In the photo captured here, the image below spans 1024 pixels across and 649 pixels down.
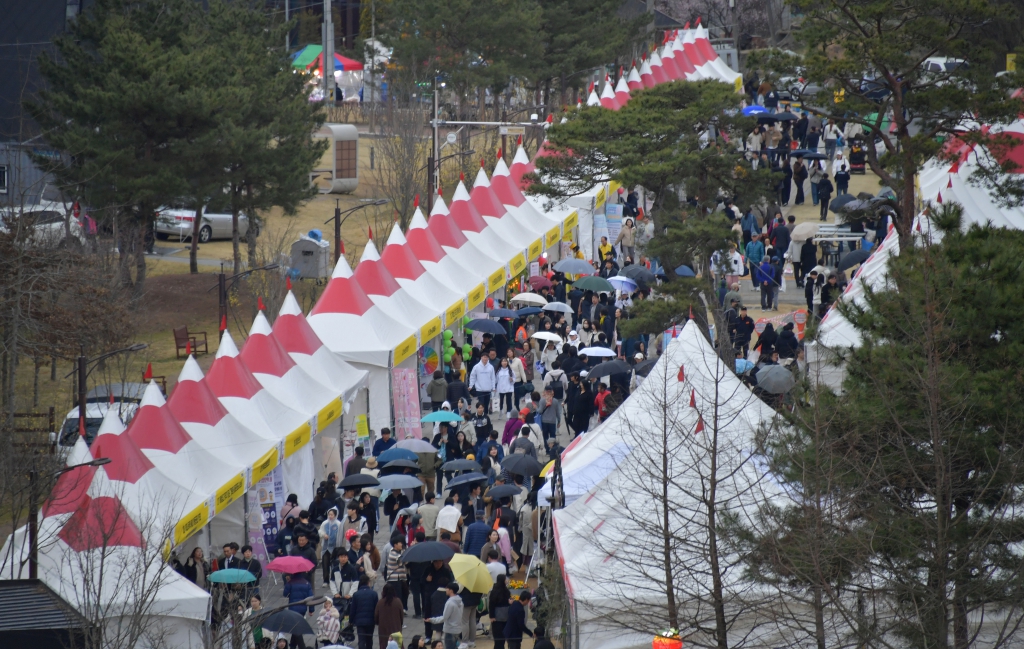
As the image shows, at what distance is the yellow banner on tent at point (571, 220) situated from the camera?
3600 centimetres

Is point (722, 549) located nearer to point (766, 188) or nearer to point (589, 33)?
point (766, 188)

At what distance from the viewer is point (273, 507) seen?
20797mm

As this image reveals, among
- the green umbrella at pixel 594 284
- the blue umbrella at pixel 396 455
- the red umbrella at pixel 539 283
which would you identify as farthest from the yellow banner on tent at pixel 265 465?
the red umbrella at pixel 539 283

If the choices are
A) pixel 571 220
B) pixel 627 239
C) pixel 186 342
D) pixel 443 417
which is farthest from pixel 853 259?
pixel 186 342

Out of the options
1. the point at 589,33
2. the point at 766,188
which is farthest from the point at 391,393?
the point at 589,33

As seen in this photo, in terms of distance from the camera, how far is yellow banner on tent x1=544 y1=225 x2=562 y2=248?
1353 inches

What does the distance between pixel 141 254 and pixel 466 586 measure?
69.8ft

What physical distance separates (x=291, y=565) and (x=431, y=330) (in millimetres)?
9352

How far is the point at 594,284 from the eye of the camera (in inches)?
1190

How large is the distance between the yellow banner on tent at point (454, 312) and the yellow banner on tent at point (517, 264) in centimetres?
354

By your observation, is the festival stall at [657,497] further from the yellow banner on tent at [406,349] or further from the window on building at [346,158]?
the window on building at [346,158]

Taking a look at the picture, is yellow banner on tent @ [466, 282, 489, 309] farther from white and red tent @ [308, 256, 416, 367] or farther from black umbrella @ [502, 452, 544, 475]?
black umbrella @ [502, 452, 544, 475]

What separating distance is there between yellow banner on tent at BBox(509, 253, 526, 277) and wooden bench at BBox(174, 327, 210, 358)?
7417 mm

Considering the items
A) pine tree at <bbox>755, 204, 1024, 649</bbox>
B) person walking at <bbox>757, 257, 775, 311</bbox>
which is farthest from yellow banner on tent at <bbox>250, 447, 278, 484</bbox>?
person walking at <bbox>757, 257, 775, 311</bbox>
